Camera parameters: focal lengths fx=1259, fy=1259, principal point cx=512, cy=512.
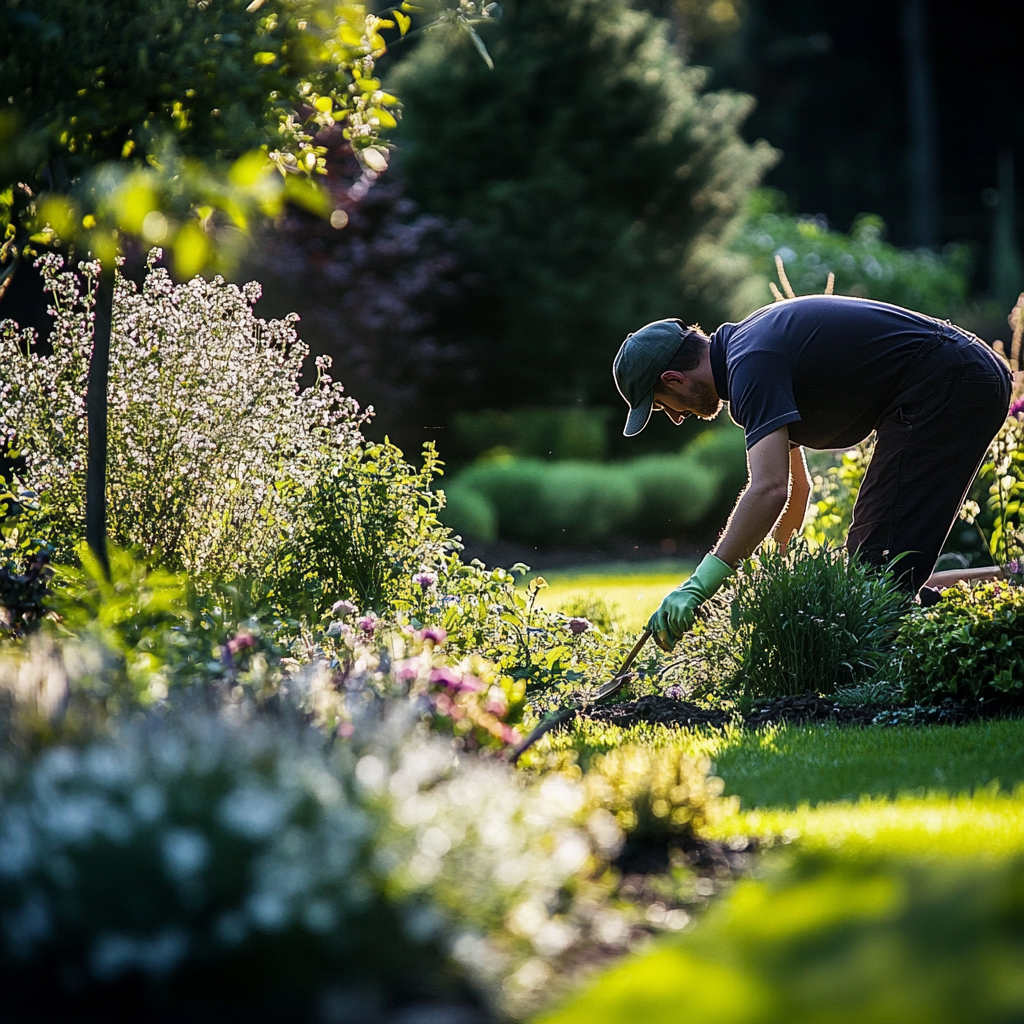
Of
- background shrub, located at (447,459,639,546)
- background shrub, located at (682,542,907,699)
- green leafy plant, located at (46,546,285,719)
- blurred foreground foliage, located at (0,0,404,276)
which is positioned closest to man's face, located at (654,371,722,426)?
background shrub, located at (682,542,907,699)

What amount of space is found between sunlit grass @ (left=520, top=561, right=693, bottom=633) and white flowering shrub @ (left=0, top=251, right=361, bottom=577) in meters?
2.20

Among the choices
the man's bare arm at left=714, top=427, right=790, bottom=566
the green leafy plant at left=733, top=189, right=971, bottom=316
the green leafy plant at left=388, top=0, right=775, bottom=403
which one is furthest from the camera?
the green leafy plant at left=733, top=189, right=971, bottom=316

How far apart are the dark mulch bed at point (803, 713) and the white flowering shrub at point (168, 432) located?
164cm

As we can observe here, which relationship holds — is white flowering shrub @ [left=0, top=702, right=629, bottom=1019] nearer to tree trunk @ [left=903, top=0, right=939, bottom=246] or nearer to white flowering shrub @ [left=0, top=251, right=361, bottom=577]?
white flowering shrub @ [left=0, top=251, right=361, bottom=577]

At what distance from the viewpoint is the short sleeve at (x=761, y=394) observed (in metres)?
4.71

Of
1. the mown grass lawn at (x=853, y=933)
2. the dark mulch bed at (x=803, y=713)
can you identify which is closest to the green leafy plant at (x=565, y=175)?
the dark mulch bed at (x=803, y=713)

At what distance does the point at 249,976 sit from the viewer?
1850mm

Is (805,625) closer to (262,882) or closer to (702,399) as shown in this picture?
(702,399)

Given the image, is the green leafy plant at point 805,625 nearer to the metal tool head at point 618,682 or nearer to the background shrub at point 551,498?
the metal tool head at point 618,682

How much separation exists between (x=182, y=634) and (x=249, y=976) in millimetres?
1954

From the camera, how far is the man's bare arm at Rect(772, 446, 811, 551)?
577cm

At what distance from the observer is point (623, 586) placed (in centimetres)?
930

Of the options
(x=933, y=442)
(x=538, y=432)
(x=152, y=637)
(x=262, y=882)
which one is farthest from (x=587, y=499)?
(x=262, y=882)

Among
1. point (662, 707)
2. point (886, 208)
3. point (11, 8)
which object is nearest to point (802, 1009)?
point (11, 8)
